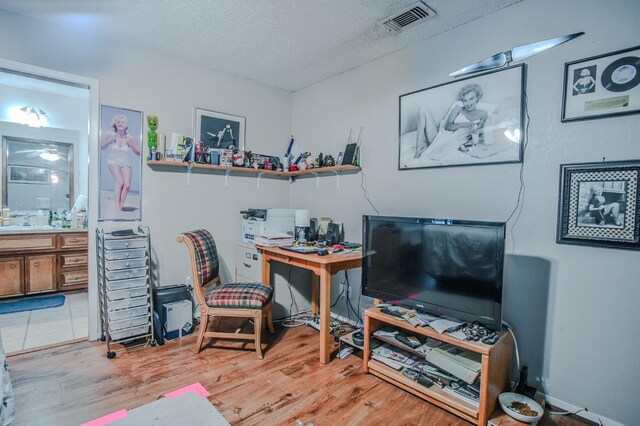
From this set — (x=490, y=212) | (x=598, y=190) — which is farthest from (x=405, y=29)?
(x=598, y=190)

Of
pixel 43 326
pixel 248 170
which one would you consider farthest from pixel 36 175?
pixel 248 170

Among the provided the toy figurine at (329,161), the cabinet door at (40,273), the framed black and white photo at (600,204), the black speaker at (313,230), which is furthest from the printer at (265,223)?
the cabinet door at (40,273)

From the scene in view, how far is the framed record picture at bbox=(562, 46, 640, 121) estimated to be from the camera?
1.66 meters

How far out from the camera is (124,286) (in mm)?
2461

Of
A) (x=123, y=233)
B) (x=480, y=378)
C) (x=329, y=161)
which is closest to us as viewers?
(x=480, y=378)

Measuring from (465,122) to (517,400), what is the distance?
5.67 feet

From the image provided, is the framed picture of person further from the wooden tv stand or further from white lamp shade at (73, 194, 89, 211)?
the wooden tv stand

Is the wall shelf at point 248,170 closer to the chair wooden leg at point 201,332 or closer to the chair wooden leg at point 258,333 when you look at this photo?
the chair wooden leg at point 201,332

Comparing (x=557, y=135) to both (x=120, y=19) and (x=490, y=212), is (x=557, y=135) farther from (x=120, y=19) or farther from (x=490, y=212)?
(x=120, y=19)

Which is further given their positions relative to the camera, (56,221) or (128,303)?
(56,221)

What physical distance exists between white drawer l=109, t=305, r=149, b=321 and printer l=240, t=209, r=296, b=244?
40.7 inches

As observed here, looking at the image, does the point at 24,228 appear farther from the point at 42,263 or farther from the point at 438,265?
the point at 438,265

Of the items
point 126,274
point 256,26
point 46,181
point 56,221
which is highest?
point 256,26

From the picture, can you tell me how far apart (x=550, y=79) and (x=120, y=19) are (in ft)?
9.41
